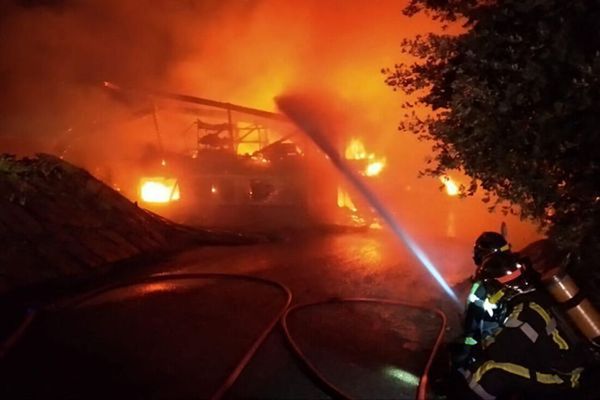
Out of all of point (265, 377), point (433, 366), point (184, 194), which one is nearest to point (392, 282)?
point (433, 366)

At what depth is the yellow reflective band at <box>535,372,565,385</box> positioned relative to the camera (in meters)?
2.98

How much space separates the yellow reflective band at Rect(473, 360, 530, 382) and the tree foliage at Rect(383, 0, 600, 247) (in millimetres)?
1925

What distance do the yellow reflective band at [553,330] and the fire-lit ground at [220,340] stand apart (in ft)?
6.06

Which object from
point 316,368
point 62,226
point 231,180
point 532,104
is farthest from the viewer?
point 231,180

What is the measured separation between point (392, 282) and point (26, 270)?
5.65 metres

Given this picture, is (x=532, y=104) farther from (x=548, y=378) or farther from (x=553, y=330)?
(x=548, y=378)

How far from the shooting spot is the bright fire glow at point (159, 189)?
16.8 meters

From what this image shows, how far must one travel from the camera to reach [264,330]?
5.84 meters

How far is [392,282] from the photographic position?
8.62 meters

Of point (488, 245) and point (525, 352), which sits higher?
point (488, 245)

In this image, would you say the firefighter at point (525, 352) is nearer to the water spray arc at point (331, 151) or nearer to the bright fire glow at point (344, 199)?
the water spray arc at point (331, 151)

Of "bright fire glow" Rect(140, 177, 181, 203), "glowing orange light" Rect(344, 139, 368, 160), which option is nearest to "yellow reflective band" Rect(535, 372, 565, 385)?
"bright fire glow" Rect(140, 177, 181, 203)

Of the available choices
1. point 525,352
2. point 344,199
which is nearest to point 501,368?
point 525,352

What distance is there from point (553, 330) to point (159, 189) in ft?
50.0
